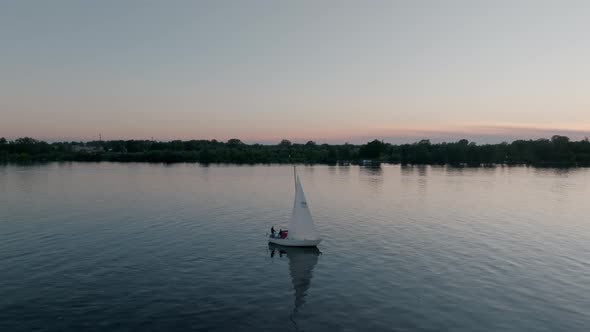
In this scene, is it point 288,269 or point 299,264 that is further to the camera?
point 299,264

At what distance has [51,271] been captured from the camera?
44.2 meters

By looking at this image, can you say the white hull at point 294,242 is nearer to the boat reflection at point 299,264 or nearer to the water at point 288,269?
the boat reflection at point 299,264

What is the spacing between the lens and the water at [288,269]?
33.7 metres

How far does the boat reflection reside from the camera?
40188 mm

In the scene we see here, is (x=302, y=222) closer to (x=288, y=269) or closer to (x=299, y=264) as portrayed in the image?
(x=299, y=264)

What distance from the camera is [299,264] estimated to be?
165 feet

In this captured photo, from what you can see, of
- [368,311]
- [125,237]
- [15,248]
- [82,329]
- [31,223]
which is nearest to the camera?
[82,329]

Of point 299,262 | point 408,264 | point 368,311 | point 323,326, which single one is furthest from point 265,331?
point 408,264

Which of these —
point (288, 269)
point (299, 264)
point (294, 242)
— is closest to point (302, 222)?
point (294, 242)

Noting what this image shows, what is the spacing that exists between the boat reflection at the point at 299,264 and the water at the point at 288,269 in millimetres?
237

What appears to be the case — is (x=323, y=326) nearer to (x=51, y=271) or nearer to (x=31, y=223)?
(x=51, y=271)

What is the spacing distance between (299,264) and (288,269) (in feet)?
7.88

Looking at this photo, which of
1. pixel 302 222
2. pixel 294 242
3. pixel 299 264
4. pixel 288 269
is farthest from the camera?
pixel 302 222

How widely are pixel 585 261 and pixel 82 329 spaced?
5872 centimetres
